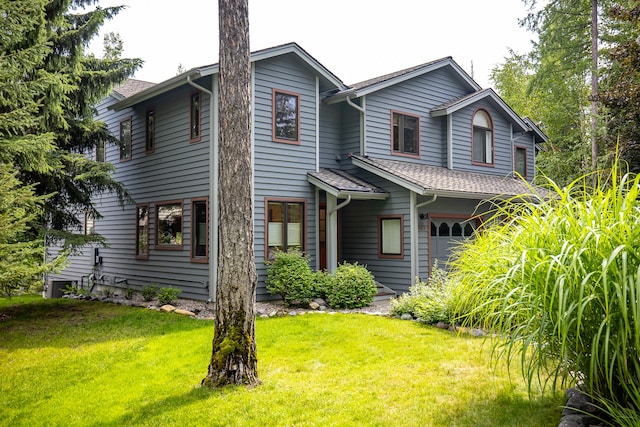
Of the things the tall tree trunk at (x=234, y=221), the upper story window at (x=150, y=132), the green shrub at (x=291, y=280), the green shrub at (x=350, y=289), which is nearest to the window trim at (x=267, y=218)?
the green shrub at (x=291, y=280)

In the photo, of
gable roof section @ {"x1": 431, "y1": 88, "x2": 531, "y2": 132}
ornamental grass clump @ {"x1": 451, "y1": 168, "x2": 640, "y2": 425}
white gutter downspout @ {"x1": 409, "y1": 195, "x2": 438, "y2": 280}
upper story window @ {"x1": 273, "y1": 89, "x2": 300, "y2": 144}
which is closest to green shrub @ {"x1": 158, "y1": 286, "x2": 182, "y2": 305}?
upper story window @ {"x1": 273, "y1": 89, "x2": 300, "y2": 144}

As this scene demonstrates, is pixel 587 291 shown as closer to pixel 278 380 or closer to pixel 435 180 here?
pixel 278 380

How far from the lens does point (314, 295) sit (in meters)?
10.6

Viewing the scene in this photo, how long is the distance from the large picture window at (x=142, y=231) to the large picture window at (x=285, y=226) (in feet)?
13.6

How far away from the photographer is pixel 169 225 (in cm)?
1276

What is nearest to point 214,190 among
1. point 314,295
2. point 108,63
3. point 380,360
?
point 314,295

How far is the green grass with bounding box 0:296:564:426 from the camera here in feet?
14.6

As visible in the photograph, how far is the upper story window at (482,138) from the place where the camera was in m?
15.9

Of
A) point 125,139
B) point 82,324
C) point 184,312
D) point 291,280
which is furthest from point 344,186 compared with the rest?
point 125,139

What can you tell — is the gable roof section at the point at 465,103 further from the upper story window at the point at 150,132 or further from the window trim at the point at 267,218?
the upper story window at the point at 150,132

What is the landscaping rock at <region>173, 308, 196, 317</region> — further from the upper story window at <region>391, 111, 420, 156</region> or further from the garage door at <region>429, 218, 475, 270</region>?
the upper story window at <region>391, 111, 420, 156</region>

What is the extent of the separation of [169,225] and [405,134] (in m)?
7.11

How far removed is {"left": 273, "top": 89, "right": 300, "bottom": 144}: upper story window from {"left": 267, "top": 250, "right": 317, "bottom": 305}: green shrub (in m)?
2.88

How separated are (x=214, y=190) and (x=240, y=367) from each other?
627 centimetres
